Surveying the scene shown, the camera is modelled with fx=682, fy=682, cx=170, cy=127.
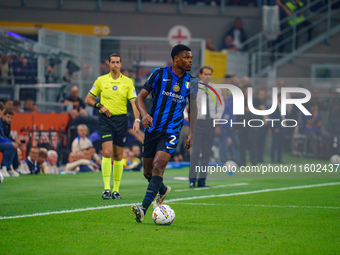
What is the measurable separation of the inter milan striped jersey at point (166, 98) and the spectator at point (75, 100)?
10.6 metres

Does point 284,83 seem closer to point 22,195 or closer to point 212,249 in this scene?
point 22,195

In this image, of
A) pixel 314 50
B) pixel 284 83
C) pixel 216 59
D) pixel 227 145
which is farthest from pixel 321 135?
pixel 314 50

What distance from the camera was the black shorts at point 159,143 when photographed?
830 cm

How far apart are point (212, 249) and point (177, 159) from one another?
13464 millimetres

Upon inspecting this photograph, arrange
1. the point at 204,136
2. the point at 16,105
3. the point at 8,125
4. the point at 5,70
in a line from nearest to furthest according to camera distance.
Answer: the point at 204,136
the point at 8,125
the point at 16,105
the point at 5,70

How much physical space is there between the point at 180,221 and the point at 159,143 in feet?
3.24

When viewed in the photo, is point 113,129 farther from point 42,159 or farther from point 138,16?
point 138,16

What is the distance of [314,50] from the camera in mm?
27359

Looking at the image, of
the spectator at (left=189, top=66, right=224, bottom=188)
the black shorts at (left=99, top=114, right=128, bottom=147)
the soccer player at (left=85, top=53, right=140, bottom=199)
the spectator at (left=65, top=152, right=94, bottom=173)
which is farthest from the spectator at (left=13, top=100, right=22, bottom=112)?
the black shorts at (left=99, top=114, right=128, bottom=147)

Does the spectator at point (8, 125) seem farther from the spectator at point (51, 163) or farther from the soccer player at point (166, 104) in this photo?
the soccer player at point (166, 104)

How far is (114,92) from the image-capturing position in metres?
11.2

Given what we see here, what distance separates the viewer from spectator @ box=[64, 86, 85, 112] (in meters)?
18.8

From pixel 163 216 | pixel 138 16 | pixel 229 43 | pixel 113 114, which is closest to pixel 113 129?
pixel 113 114

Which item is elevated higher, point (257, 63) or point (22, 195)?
point (257, 63)
